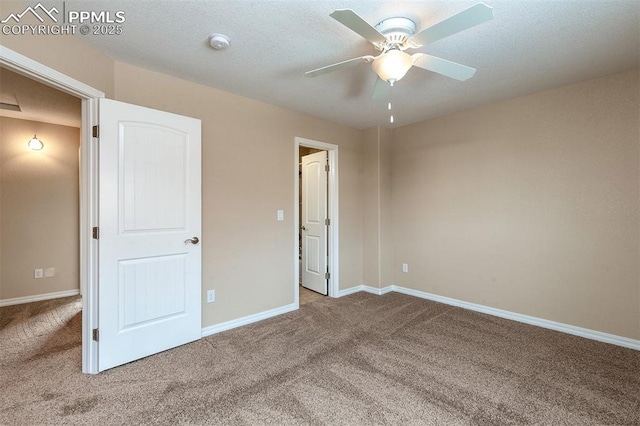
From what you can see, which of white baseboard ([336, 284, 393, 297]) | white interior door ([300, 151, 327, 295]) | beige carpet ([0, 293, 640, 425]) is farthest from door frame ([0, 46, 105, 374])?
white baseboard ([336, 284, 393, 297])

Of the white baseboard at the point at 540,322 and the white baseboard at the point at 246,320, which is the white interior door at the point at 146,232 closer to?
the white baseboard at the point at 246,320

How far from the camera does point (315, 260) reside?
4.32 meters

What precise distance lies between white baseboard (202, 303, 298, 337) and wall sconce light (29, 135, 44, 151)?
3409 mm

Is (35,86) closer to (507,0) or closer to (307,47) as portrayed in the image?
(307,47)

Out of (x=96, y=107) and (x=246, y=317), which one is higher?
(x=96, y=107)

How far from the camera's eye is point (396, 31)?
186cm

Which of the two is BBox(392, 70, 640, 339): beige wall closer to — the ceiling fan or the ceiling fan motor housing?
the ceiling fan

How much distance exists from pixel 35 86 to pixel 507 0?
13.1 feet

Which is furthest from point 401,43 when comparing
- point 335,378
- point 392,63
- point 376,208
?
point 376,208

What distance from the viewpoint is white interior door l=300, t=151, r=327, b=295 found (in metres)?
4.15

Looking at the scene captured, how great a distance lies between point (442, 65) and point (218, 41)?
5.04 ft

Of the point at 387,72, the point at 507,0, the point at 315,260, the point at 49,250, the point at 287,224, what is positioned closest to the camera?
the point at 507,0

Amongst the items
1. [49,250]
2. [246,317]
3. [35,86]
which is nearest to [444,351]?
[246,317]

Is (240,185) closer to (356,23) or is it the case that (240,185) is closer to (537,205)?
(356,23)
